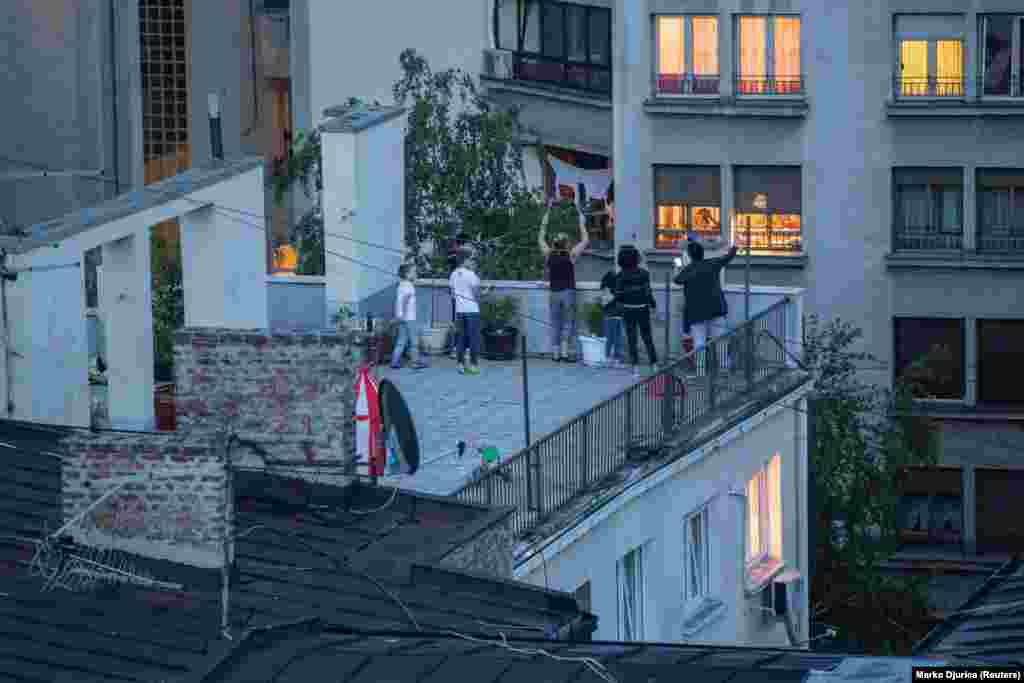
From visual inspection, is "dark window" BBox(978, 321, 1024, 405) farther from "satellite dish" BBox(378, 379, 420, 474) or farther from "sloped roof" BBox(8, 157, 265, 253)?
"satellite dish" BBox(378, 379, 420, 474)

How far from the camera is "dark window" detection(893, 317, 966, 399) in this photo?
5716 cm

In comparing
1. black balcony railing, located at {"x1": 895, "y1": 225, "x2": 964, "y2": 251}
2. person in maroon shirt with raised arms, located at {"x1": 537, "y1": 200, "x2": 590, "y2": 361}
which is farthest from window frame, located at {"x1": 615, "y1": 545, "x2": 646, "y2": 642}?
black balcony railing, located at {"x1": 895, "y1": 225, "x2": 964, "y2": 251}

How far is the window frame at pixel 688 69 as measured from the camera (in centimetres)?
5812

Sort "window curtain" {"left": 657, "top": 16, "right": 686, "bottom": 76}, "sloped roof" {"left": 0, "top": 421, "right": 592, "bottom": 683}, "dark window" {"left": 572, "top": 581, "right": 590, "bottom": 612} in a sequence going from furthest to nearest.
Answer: "window curtain" {"left": 657, "top": 16, "right": 686, "bottom": 76}, "dark window" {"left": 572, "top": 581, "right": 590, "bottom": 612}, "sloped roof" {"left": 0, "top": 421, "right": 592, "bottom": 683}

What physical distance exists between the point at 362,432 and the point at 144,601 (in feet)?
13.8

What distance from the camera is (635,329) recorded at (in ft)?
115

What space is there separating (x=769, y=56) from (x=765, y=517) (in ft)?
79.2

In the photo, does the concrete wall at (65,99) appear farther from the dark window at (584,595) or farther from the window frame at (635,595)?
the dark window at (584,595)

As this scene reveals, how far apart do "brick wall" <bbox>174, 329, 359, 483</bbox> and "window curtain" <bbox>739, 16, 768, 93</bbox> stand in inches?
1430

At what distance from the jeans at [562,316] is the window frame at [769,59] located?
23.1 m

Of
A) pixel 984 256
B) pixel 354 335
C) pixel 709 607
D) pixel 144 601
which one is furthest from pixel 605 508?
pixel 984 256

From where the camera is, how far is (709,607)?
3234cm

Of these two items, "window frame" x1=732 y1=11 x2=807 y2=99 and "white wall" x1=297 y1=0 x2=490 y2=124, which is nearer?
"window frame" x1=732 y1=11 x2=807 y2=99

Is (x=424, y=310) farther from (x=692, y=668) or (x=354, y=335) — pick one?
(x=692, y=668)
